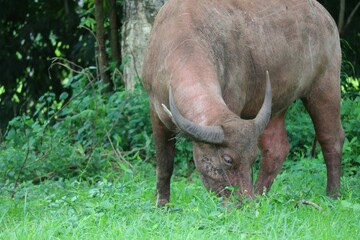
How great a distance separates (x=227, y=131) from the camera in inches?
247

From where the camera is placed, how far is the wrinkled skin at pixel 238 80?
252 inches

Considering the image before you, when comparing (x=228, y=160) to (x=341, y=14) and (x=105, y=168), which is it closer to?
(x=105, y=168)

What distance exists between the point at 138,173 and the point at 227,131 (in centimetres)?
304

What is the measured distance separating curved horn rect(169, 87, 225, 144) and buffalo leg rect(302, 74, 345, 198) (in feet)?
7.89

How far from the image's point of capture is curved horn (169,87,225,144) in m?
6.12

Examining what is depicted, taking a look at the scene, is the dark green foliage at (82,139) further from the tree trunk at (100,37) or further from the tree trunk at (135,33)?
the tree trunk at (100,37)

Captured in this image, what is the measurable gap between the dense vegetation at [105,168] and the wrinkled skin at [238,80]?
33 centimetres

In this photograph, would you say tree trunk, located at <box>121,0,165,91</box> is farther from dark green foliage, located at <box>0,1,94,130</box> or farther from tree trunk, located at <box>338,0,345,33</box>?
tree trunk, located at <box>338,0,345,33</box>

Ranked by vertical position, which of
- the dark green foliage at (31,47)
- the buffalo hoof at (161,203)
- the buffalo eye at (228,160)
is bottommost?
the dark green foliage at (31,47)

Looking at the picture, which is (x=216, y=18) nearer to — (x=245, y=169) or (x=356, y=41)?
(x=245, y=169)

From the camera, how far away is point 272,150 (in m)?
8.60

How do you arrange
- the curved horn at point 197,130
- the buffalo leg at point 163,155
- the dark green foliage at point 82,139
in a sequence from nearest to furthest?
1. the curved horn at point 197,130
2. the buffalo leg at point 163,155
3. the dark green foliage at point 82,139

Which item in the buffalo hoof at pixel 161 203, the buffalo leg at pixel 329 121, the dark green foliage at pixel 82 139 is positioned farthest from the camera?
the dark green foliage at pixel 82 139

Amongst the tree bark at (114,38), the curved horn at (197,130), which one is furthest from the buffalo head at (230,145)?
the tree bark at (114,38)
